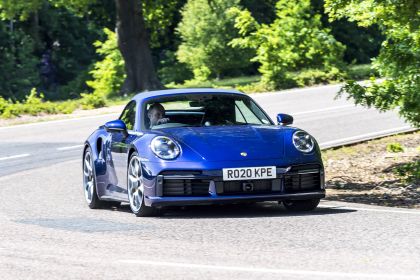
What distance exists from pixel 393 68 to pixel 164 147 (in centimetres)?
475

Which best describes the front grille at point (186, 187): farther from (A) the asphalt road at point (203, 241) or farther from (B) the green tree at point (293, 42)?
(B) the green tree at point (293, 42)

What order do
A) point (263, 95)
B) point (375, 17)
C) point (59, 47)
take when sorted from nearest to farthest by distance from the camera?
point (375, 17)
point (263, 95)
point (59, 47)

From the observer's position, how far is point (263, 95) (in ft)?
108

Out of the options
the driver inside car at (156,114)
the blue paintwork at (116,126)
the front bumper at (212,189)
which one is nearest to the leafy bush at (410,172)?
the front bumper at (212,189)

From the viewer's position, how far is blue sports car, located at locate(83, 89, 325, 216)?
36.8 feet

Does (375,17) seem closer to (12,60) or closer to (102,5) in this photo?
(102,5)

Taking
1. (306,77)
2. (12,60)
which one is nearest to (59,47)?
(12,60)

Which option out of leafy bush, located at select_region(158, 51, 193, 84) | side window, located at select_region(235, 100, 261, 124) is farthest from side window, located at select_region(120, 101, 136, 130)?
leafy bush, located at select_region(158, 51, 193, 84)

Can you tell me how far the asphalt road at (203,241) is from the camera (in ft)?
26.1

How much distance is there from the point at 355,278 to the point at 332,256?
3.16 feet

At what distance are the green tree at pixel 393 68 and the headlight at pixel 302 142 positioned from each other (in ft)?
10.4

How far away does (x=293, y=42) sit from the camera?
38.4m

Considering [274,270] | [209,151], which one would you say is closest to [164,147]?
[209,151]

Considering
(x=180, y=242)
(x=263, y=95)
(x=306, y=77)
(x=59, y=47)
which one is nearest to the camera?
(x=180, y=242)
